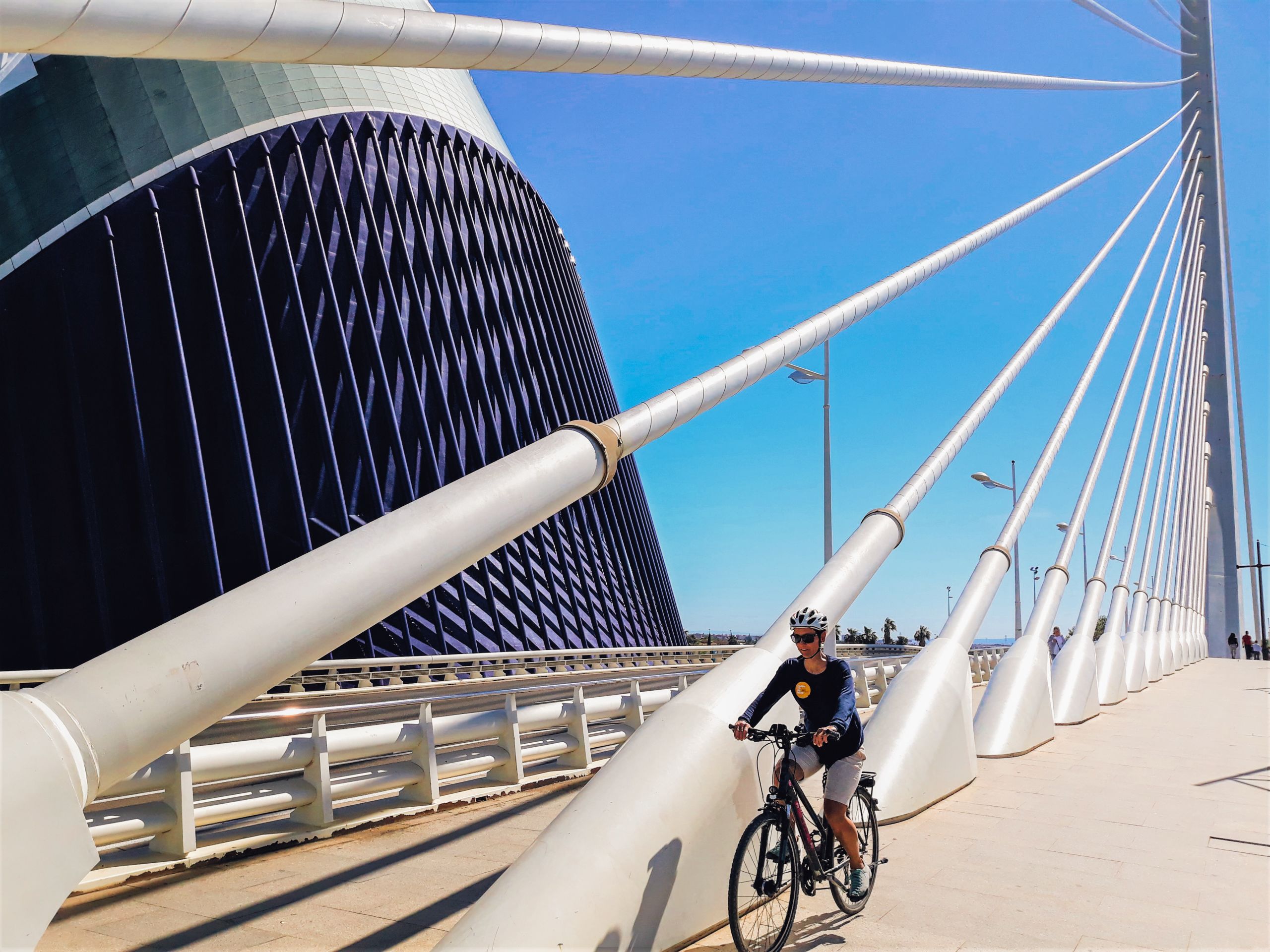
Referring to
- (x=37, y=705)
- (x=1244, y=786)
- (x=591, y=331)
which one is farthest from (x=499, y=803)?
(x=591, y=331)

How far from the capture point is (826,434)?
2427 cm

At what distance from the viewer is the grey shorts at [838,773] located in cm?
589

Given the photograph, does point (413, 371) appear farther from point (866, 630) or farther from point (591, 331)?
point (866, 630)

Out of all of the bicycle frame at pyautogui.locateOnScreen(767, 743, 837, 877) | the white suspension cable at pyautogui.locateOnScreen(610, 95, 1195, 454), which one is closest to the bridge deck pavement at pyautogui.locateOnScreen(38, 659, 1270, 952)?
the bicycle frame at pyautogui.locateOnScreen(767, 743, 837, 877)

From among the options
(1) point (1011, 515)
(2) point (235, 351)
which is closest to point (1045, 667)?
(1) point (1011, 515)

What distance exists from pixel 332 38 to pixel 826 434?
2015 cm

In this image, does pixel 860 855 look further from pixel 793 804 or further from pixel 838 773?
pixel 793 804

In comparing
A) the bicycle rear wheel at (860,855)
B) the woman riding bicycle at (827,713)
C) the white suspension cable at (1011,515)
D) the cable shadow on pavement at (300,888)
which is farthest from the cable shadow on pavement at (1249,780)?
the cable shadow on pavement at (300,888)

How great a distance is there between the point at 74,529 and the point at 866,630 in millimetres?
95627

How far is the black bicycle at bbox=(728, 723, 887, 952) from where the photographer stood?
522 cm

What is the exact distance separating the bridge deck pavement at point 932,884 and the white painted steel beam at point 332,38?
4.47 m

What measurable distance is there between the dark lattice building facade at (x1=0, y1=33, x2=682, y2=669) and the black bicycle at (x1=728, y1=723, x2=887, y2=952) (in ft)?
73.2

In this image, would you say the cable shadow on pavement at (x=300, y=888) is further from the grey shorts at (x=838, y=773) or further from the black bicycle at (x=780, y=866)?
the grey shorts at (x=838, y=773)

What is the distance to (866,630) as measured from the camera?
362 feet
